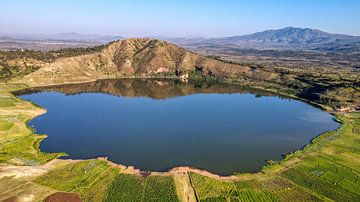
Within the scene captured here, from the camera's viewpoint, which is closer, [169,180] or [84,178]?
[84,178]

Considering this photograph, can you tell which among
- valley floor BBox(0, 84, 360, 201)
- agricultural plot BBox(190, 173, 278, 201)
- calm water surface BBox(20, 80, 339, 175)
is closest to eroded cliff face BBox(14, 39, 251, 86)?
calm water surface BBox(20, 80, 339, 175)

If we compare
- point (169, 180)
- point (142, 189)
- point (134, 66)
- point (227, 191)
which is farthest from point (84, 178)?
point (134, 66)

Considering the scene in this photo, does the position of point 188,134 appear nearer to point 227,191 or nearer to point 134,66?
point 227,191

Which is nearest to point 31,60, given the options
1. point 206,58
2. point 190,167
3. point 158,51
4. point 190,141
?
point 158,51

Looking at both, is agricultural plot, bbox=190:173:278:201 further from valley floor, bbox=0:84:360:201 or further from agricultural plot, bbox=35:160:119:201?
agricultural plot, bbox=35:160:119:201

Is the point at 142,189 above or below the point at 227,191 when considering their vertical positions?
above

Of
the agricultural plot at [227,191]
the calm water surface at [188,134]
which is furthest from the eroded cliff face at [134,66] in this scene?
the agricultural plot at [227,191]
